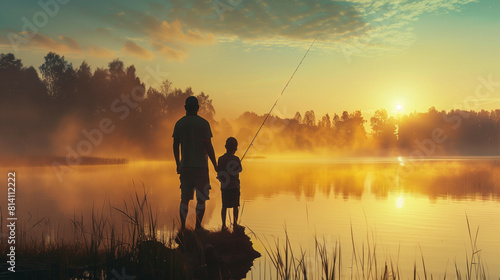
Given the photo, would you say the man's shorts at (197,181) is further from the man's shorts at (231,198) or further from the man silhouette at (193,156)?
the man's shorts at (231,198)

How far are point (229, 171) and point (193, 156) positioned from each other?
112cm

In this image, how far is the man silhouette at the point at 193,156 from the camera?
868 centimetres

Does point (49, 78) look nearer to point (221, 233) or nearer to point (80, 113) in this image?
point (80, 113)

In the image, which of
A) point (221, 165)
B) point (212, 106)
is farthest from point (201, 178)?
point (212, 106)

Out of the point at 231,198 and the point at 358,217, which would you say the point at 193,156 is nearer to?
the point at 231,198

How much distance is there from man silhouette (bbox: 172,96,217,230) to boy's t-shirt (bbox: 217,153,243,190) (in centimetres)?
71

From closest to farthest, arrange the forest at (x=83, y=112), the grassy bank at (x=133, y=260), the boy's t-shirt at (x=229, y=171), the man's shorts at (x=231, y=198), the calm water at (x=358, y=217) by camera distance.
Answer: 1. the grassy bank at (x=133, y=260)
2. the boy's t-shirt at (x=229, y=171)
3. the man's shorts at (x=231, y=198)
4. the calm water at (x=358, y=217)
5. the forest at (x=83, y=112)

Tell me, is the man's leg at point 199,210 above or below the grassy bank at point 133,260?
above

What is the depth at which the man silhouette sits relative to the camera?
8.68 m

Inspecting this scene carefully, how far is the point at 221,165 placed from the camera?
949 cm

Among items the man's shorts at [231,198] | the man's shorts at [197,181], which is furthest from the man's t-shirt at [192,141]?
the man's shorts at [231,198]

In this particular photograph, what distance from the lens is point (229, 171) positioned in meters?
9.53

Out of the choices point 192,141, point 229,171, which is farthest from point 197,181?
point 229,171

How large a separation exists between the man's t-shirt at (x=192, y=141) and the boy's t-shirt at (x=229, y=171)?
766mm
